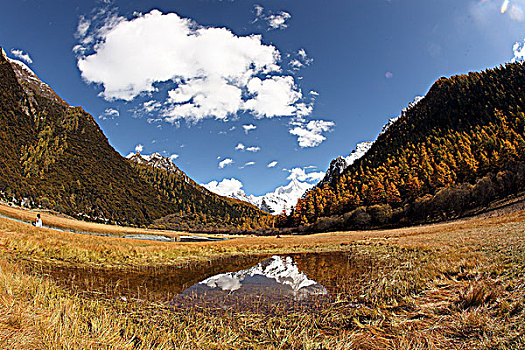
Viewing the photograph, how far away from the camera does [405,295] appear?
29.8ft

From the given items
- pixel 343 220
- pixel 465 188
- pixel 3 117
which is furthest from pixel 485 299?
pixel 3 117

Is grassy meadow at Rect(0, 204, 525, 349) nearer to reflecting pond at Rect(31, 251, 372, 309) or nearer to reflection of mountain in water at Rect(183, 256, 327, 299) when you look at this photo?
reflecting pond at Rect(31, 251, 372, 309)

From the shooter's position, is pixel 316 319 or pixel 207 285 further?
pixel 207 285

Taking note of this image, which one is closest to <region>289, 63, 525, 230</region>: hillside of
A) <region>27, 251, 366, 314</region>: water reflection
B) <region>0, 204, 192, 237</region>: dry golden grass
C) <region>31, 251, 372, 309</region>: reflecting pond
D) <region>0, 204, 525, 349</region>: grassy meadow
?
<region>31, 251, 372, 309</region>: reflecting pond

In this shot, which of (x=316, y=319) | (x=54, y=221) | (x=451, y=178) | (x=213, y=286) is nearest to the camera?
(x=316, y=319)

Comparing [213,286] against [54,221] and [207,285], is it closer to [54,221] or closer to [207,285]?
[207,285]

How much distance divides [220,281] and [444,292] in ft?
37.0

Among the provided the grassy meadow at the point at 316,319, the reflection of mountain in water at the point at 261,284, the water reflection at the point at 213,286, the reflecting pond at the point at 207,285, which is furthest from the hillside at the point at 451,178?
the grassy meadow at the point at 316,319

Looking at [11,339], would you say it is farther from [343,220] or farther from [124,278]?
[343,220]

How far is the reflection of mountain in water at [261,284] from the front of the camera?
12241mm

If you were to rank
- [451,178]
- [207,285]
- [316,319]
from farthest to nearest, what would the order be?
[451,178] → [207,285] → [316,319]

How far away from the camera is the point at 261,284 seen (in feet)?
47.2

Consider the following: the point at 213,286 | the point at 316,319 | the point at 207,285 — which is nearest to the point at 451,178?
the point at 213,286

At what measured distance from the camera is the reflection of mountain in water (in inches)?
482
